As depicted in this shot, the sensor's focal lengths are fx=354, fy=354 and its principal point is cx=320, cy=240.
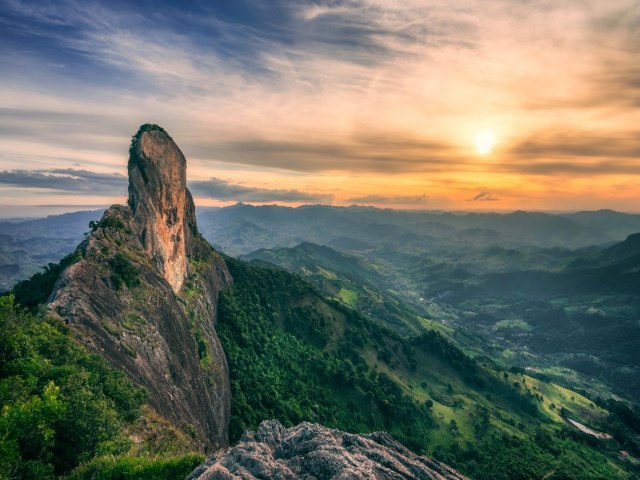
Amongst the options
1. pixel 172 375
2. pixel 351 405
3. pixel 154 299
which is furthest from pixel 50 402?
pixel 351 405

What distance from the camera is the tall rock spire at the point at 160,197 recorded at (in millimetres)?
95312

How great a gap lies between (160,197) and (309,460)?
301 feet

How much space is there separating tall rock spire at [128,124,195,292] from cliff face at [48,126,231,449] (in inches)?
11.1

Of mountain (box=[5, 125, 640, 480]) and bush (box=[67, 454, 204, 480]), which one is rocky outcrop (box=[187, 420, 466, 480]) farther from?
bush (box=[67, 454, 204, 480])

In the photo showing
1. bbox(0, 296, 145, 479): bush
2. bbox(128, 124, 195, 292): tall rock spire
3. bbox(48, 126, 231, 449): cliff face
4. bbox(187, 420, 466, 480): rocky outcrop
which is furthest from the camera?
bbox(128, 124, 195, 292): tall rock spire

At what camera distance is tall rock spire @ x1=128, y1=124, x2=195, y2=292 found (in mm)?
95312

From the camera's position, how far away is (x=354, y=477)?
92.4 ft

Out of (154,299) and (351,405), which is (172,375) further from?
(351,405)

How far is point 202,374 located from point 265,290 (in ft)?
359

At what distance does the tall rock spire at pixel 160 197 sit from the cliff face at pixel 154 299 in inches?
11.1

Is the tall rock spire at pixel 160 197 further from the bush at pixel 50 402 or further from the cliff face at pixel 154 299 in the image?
the bush at pixel 50 402

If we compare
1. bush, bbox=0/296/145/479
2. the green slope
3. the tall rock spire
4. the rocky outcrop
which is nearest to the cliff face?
the tall rock spire

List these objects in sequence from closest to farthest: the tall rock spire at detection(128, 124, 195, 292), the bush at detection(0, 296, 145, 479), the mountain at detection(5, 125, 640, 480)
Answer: the bush at detection(0, 296, 145, 479) → the mountain at detection(5, 125, 640, 480) → the tall rock spire at detection(128, 124, 195, 292)

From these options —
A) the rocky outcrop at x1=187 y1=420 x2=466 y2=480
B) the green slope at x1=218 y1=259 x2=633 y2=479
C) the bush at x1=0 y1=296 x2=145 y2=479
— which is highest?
the bush at x1=0 y1=296 x2=145 y2=479
